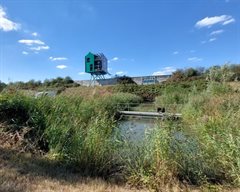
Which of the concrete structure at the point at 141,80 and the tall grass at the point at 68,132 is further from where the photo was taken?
the concrete structure at the point at 141,80

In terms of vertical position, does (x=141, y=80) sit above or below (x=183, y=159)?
above

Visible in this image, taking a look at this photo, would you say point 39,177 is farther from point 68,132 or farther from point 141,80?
point 141,80

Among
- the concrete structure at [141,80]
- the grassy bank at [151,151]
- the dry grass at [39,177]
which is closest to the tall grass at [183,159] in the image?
the grassy bank at [151,151]

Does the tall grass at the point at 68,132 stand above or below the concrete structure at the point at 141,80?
below

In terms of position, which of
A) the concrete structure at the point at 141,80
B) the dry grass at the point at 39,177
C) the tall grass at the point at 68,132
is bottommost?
the dry grass at the point at 39,177

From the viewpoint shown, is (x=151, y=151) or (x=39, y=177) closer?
(x=39, y=177)

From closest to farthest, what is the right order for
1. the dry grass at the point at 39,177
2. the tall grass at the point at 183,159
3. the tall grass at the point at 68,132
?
the dry grass at the point at 39,177, the tall grass at the point at 183,159, the tall grass at the point at 68,132

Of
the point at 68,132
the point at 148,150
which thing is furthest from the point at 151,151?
the point at 68,132

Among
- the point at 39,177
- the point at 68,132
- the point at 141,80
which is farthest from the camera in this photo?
the point at 141,80

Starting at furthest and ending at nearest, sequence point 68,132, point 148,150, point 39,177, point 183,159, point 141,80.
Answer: point 141,80 < point 68,132 < point 148,150 < point 183,159 < point 39,177

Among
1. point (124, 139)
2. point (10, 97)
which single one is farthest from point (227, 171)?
point (10, 97)

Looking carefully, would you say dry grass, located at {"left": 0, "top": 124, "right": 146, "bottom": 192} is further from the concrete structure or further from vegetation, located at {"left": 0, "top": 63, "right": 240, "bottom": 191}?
the concrete structure

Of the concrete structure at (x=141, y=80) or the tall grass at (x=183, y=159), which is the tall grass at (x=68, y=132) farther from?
the concrete structure at (x=141, y=80)

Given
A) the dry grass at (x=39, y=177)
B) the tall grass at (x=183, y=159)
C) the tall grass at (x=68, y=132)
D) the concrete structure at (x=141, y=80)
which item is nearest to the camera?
the dry grass at (x=39, y=177)
